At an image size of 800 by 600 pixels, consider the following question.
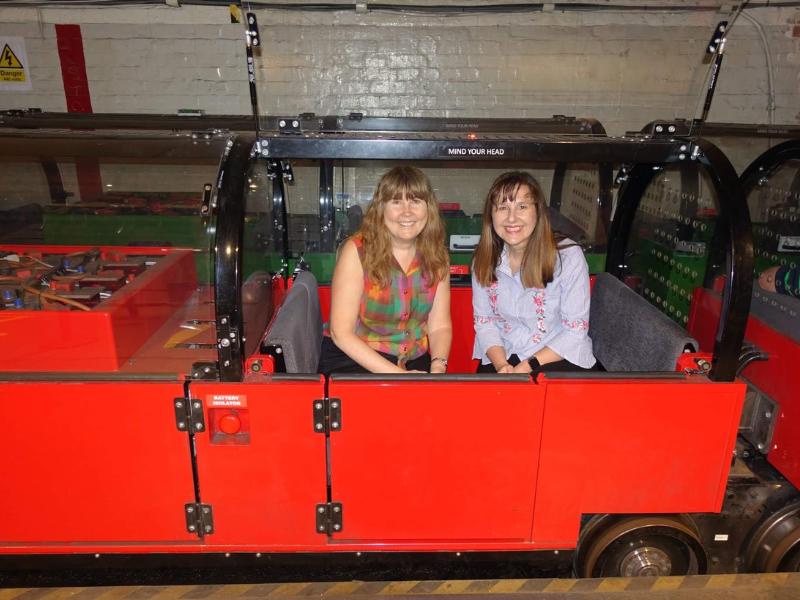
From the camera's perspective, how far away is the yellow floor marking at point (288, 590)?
1828 mm

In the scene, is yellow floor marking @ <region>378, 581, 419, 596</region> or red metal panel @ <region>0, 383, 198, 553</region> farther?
yellow floor marking @ <region>378, 581, 419, 596</region>

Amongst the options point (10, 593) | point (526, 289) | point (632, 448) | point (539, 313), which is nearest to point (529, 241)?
point (526, 289)

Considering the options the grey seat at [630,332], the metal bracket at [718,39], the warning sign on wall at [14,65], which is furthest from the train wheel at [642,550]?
the warning sign on wall at [14,65]

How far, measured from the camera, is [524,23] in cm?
527

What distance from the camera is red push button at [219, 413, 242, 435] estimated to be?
179 centimetres

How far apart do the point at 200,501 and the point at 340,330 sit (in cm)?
75

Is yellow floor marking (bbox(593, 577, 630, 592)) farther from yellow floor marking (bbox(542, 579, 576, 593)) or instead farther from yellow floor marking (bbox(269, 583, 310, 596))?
yellow floor marking (bbox(269, 583, 310, 596))

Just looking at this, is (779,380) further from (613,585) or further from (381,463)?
(381,463)

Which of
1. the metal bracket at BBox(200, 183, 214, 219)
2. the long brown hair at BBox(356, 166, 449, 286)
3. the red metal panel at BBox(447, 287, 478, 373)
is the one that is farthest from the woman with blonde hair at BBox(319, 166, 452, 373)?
the metal bracket at BBox(200, 183, 214, 219)

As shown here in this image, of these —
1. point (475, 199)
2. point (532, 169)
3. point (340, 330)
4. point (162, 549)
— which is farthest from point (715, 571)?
point (532, 169)

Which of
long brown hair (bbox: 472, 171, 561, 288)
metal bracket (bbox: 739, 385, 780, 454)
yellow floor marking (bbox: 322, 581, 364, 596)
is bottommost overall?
yellow floor marking (bbox: 322, 581, 364, 596)

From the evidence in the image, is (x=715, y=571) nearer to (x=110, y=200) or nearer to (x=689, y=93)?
(x=689, y=93)

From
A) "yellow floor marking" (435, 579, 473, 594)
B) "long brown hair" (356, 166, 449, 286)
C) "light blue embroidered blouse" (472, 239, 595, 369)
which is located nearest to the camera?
"yellow floor marking" (435, 579, 473, 594)

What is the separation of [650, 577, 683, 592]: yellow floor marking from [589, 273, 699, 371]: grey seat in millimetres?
692
